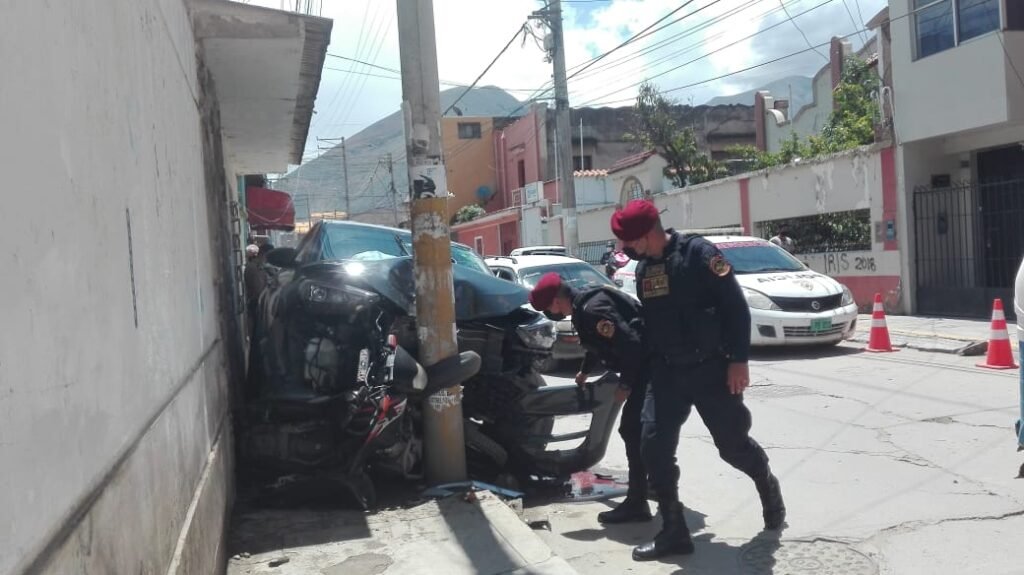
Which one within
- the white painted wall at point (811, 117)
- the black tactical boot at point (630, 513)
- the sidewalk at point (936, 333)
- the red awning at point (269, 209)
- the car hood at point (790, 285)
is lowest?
the black tactical boot at point (630, 513)

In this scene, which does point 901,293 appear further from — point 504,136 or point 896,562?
point 504,136

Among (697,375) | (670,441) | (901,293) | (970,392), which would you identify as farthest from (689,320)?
(901,293)

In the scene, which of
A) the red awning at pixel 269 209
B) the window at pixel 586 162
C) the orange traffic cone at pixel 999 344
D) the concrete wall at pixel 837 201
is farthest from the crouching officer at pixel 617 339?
the window at pixel 586 162

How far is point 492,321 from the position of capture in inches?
240

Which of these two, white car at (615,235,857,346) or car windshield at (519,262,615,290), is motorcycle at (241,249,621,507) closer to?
white car at (615,235,857,346)

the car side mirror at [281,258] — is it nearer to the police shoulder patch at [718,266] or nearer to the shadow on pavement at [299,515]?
the shadow on pavement at [299,515]

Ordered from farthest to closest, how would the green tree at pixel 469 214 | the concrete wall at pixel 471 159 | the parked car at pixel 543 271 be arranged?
the concrete wall at pixel 471 159
the green tree at pixel 469 214
the parked car at pixel 543 271

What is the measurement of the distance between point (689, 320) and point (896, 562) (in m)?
1.55

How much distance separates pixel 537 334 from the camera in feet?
19.7

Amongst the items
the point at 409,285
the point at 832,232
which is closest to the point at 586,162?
the point at 832,232

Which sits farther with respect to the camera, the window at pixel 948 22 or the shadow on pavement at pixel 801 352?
the window at pixel 948 22

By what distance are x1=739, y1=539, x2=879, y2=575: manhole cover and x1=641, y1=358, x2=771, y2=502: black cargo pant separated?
1.23ft

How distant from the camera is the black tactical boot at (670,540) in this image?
459 cm

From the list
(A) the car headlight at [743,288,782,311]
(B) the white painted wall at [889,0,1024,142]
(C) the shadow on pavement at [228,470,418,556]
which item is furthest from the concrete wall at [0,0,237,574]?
(B) the white painted wall at [889,0,1024,142]
